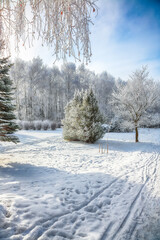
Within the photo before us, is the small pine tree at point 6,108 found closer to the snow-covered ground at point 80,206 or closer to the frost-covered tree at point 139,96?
the snow-covered ground at point 80,206

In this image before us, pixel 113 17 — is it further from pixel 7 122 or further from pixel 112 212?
pixel 7 122

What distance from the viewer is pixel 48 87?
28.4 metres

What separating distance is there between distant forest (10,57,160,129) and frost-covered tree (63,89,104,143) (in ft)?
37.3

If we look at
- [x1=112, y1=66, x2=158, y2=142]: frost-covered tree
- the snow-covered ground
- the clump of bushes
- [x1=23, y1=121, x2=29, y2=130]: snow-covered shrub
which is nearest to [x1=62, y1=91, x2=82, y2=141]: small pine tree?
[x1=112, y1=66, x2=158, y2=142]: frost-covered tree

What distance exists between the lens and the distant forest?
24797mm

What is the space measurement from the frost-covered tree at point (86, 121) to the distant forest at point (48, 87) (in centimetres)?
1136

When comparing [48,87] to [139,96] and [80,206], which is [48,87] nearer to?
[139,96]

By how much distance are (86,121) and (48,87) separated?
19271 mm

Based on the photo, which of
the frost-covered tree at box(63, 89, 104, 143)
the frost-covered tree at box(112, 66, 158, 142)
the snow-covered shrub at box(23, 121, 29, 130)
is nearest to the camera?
the frost-covered tree at box(63, 89, 104, 143)

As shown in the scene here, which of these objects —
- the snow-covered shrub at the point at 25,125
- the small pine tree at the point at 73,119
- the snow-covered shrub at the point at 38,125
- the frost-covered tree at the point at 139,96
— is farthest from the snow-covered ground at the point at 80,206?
the snow-covered shrub at the point at 25,125

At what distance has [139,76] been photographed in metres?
13.7

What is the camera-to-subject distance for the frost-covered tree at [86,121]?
38.1ft

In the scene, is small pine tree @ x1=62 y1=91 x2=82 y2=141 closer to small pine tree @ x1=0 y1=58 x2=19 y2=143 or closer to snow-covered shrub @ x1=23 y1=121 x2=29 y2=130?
small pine tree @ x1=0 y1=58 x2=19 y2=143

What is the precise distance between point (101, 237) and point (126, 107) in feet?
40.7
